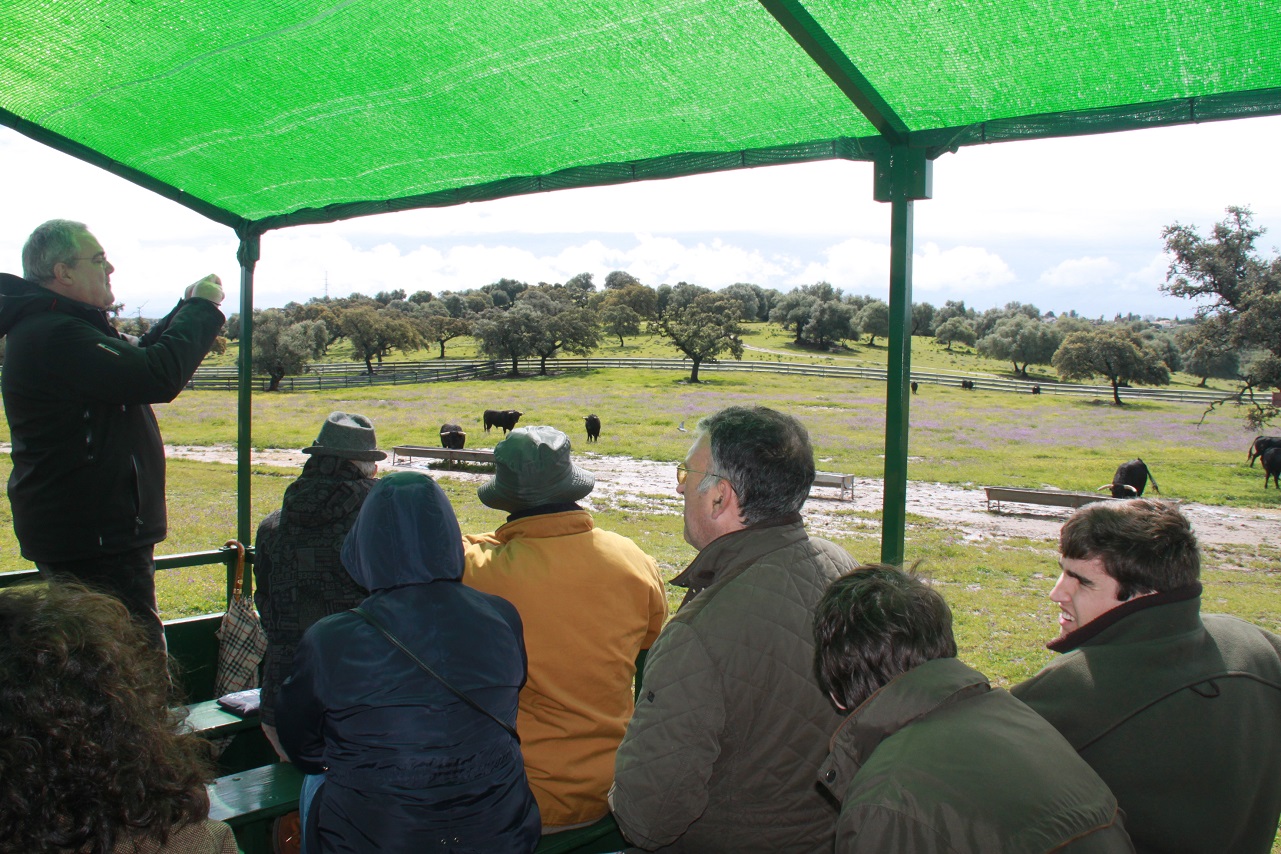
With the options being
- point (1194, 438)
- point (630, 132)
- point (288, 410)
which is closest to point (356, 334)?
point (288, 410)

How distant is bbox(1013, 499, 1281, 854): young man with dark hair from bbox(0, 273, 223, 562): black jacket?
265cm

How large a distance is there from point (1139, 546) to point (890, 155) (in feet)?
5.19

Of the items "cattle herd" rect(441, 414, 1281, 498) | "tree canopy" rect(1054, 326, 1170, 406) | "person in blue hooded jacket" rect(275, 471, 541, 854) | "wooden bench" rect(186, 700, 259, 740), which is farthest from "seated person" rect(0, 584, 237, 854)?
"tree canopy" rect(1054, 326, 1170, 406)

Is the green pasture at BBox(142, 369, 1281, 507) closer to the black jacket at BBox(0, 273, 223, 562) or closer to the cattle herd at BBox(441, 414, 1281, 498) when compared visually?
the cattle herd at BBox(441, 414, 1281, 498)

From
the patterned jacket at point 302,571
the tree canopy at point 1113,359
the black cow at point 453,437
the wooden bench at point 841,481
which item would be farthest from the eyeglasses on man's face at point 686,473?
the tree canopy at point 1113,359

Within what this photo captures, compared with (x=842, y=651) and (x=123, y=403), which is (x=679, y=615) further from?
(x=123, y=403)

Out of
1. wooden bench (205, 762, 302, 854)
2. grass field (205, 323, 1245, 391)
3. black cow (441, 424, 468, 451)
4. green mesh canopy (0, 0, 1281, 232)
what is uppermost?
grass field (205, 323, 1245, 391)

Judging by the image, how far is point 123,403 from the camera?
2.65m

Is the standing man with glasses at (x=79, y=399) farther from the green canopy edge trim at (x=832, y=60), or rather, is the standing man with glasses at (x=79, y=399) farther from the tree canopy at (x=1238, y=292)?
the tree canopy at (x=1238, y=292)

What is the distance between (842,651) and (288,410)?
32.6 meters

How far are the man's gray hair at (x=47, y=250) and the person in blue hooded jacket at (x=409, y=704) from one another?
165 cm

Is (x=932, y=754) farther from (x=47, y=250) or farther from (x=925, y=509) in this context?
(x=925, y=509)

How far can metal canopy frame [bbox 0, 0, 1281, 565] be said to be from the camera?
7.49 ft

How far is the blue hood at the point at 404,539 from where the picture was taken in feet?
5.90
